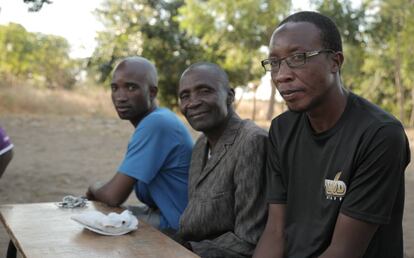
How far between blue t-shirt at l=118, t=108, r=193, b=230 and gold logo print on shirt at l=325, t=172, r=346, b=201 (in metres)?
1.25

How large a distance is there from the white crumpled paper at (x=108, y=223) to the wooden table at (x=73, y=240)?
25mm

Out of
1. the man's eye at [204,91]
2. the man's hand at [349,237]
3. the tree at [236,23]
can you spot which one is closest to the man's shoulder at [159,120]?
the man's eye at [204,91]

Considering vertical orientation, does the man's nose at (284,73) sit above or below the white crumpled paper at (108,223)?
above

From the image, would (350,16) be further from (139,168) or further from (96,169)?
(139,168)

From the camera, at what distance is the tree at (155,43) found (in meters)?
23.1

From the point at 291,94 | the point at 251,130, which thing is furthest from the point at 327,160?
the point at 251,130

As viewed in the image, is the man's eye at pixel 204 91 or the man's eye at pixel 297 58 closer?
the man's eye at pixel 297 58

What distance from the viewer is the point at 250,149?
100 inches

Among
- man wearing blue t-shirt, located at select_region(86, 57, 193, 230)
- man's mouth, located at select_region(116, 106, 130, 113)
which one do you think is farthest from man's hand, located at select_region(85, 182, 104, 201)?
man's mouth, located at select_region(116, 106, 130, 113)

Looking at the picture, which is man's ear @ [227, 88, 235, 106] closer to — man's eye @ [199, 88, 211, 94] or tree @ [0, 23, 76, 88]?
man's eye @ [199, 88, 211, 94]

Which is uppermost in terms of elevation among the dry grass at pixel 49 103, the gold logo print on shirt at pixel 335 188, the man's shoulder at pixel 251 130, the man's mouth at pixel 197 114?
the man's mouth at pixel 197 114

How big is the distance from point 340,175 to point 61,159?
32.9ft

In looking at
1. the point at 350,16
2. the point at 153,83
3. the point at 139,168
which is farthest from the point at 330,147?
the point at 350,16

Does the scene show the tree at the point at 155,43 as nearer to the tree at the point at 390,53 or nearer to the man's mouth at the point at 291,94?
the tree at the point at 390,53
